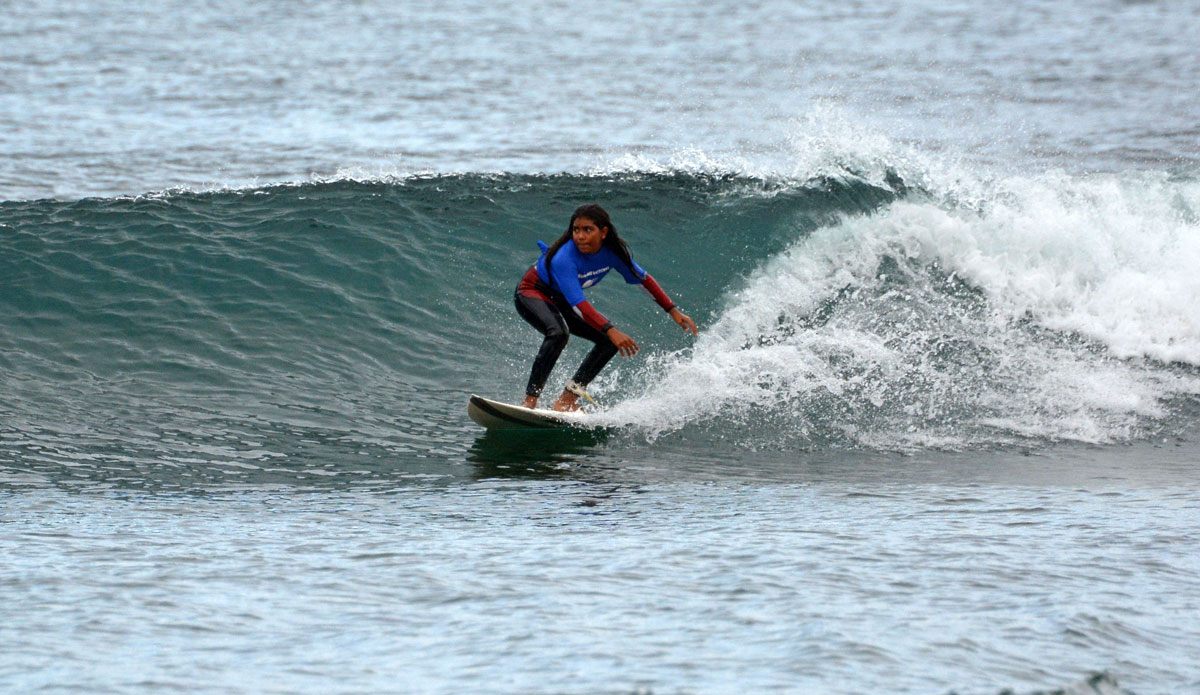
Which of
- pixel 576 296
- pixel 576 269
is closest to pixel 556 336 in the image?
pixel 576 296

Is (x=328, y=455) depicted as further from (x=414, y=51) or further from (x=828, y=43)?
(x=828, y=43)

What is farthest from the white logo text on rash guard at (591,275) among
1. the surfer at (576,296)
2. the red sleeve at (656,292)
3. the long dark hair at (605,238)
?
the red sleeve at (656,292)

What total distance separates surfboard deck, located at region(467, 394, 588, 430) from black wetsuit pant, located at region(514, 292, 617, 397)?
5.9 inches

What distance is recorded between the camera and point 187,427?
8.44 metres

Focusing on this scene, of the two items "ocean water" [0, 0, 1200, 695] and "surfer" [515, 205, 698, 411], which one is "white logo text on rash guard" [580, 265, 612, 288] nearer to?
"surfer" [515, 205, 698, 411]

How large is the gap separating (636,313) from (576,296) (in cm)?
338

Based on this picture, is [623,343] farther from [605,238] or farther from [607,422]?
[607,422]

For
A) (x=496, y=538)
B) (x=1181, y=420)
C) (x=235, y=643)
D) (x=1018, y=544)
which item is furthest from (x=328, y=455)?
(x=1181, y=420)

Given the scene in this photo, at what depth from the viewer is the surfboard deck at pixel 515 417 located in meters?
8.17

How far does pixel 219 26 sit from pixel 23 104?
15377 millimetres

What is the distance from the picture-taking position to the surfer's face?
309 inches

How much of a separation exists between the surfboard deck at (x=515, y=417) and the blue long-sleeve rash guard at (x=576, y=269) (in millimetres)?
787

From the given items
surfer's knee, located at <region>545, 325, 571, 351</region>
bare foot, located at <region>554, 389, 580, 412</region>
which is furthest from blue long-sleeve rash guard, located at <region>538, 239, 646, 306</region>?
bare foot, located at <region>554, 389, 580, 412</region>

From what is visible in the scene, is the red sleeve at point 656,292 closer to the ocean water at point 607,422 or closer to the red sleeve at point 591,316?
the red sleeve at point 591,316
